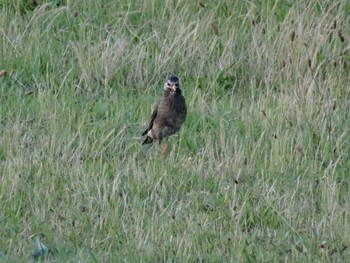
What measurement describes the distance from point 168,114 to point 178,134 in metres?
0.25

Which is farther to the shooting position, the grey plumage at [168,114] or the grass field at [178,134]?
the grey plumage at [168,114]

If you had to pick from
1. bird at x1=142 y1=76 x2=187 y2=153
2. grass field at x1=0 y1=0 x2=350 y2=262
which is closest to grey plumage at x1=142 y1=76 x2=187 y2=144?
bird at x1=142 y1=76 x2=187 y2=153

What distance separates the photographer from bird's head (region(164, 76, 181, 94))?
8695 mm

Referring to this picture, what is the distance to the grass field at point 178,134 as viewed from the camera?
7012 mm

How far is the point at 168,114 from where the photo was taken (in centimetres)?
848

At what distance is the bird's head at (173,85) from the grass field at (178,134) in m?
0.29

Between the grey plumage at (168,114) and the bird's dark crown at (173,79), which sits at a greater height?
the bird's dark crown at (173,79)

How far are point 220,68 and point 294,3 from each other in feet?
4.04

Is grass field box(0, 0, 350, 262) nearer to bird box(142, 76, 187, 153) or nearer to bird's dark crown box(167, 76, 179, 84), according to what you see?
bird box(142, 76, 187, 153)

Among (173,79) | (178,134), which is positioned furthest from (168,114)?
(173,79)

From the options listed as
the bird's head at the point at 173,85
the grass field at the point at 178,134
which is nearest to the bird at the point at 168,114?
the bird's head at the point at 173,85

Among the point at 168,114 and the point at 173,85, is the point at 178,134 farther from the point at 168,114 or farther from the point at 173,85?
the point at 173,85

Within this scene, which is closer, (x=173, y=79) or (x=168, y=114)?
(x=168, y=114)

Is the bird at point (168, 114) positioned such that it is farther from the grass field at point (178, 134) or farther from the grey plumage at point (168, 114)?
the grass field at point (178, 134)
